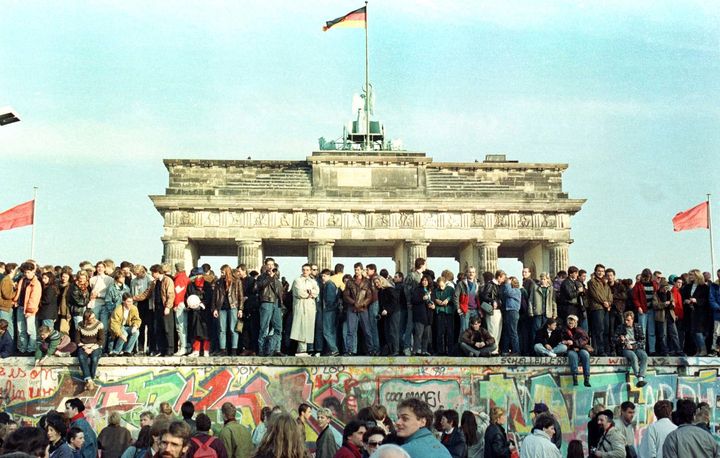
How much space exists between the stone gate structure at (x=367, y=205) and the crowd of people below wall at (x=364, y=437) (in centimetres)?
3721

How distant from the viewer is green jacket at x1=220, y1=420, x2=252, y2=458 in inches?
402

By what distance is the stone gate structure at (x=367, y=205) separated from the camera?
49.3 meters

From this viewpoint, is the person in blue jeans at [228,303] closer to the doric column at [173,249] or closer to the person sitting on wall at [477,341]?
the person sitting on wall at [477,341]

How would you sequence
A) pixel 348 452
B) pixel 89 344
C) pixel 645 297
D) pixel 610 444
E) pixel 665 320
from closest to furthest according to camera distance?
pixel 348 452
pixel 610 444
pixel 89 344
pixel 645 297
pixel 665 320

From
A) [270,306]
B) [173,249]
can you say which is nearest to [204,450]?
[270,306]

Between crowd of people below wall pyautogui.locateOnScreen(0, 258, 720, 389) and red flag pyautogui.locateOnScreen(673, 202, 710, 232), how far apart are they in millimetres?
10724

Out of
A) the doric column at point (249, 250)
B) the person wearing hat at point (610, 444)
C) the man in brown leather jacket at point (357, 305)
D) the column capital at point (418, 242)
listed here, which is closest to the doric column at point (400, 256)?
the column capital at point (418, 242)

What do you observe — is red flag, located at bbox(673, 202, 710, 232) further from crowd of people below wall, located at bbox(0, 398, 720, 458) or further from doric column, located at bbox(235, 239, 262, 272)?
doric column, located at bbox(235, 239, 262, 272)

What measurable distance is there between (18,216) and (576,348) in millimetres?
19870

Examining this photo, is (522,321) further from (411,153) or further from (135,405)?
(411,153)

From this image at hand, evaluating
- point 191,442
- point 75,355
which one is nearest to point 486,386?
point 75,355

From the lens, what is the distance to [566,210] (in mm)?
49969

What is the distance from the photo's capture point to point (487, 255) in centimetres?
4975

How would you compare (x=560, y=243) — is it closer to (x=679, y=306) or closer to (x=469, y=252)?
(x=469, y=252)
